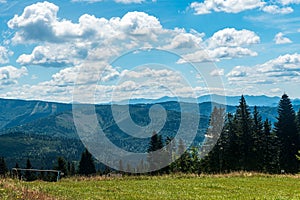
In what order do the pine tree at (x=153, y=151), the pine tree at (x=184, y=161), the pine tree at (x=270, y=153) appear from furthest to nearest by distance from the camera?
1. the pine tree at (x=184, y=161)
2. the pine tree at (x=153, y=151)
3. the pine tree at (x=270, y=153)

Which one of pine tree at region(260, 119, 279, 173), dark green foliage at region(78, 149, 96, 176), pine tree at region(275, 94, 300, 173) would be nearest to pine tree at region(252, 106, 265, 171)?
pine tree at region(260, 119, 279, 173)

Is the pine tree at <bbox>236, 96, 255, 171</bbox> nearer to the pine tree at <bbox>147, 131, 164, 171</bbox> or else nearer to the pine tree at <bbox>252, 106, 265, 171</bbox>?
the pine tree at <bbox>252, 106, 265, 171</bbox>

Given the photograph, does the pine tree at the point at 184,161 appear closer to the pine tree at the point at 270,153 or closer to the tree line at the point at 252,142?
the tree line at the point at 252,142

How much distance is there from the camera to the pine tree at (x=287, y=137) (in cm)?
7544

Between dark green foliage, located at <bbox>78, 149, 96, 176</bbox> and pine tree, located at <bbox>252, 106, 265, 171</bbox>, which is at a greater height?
pine tree, located at <bbox>252, 106, 265, 171</bbox>

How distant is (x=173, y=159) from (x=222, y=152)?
22.3m

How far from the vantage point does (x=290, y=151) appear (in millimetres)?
75812

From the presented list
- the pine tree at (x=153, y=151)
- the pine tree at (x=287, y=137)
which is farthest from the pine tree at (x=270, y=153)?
the pine tree at (x=153, y=151)

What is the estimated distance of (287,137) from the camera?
7681 cm

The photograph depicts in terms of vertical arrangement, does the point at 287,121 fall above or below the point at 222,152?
above

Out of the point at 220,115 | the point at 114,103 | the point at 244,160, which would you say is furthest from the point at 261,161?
the point at 114,103

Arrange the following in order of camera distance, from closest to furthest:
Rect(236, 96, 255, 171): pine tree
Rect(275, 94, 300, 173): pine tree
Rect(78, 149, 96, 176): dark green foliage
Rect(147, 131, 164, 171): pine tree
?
Rect(275, 94, 300, 173): pine tree
Rect(236, 96, 255, 171): pine tree
Rect(147, 131, 164, 171): pine tree
Rect(78, 149, 96, 176): dark green foliage

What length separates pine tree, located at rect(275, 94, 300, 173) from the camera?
75.4m

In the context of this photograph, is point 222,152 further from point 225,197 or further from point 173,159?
point 225,197
